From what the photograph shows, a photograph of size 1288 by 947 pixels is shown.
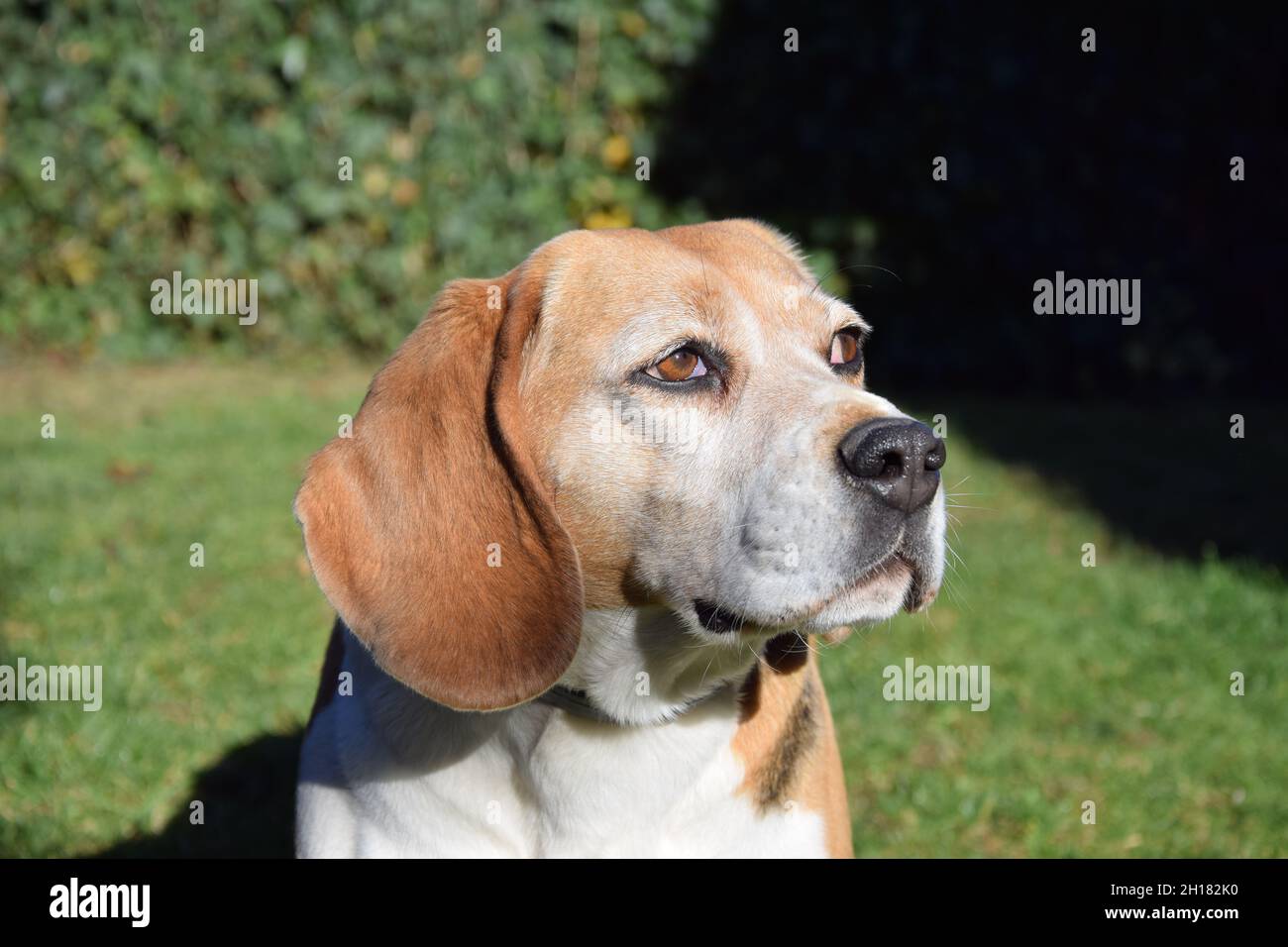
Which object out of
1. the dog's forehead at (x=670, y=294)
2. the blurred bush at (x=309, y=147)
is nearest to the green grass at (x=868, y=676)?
the dog's forehead at (x=670, y=294)

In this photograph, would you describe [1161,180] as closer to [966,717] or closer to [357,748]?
[966,717]

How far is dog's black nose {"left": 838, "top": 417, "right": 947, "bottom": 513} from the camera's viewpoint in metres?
→ 2.46

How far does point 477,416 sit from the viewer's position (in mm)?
2688

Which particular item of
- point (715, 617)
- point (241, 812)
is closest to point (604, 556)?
point (715, 617)

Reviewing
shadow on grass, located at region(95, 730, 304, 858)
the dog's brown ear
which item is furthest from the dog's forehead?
shadow on grass, located at region(95, 730, 304, 858)

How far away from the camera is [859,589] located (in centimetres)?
254

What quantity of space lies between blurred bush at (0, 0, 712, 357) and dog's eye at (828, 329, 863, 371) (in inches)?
244

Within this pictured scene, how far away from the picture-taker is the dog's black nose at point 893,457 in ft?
8.09

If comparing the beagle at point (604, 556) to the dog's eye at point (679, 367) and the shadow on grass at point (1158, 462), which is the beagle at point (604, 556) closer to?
the dog's eye at point (679, 367)

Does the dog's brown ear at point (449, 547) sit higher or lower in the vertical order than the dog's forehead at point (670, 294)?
lower

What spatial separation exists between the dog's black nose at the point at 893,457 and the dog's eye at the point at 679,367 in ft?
1.39

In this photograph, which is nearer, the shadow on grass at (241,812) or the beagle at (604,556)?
the beagle at (604,556)

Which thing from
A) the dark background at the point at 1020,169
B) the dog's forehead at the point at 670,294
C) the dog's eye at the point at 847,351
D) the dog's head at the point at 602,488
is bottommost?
the dog's head at the point at 602,488
